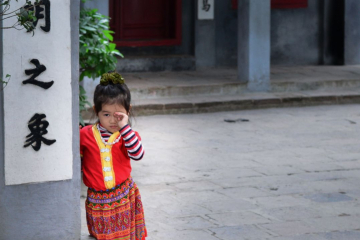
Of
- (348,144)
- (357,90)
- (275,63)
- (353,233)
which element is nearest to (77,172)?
(353,233)

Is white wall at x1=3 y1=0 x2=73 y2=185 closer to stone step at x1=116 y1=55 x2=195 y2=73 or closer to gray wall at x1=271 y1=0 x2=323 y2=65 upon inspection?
stone step at x1=116 y1=55 x2=195 y2=73

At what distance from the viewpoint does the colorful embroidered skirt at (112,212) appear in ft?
14.6

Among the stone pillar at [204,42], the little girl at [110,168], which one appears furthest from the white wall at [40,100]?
the stone pillar at [204,42]

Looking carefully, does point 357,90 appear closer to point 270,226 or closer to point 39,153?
point 270,226

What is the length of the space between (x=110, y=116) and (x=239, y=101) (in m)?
7.30

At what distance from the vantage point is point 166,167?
7.62 metres

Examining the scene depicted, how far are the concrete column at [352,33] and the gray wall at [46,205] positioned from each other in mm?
11095

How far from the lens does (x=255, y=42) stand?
12391 millimetres

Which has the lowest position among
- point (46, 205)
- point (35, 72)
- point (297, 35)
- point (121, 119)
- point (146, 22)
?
point (46, 205)

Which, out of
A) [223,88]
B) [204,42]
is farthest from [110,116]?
[204,42]

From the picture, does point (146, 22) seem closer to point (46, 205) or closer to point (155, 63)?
point (155, 63)

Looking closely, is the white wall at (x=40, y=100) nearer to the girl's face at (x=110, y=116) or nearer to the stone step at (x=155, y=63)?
the girl's face at (x=110, y=116)

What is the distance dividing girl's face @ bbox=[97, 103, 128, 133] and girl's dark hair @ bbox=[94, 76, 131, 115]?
0.9 inches

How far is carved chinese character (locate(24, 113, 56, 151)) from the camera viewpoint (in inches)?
184
